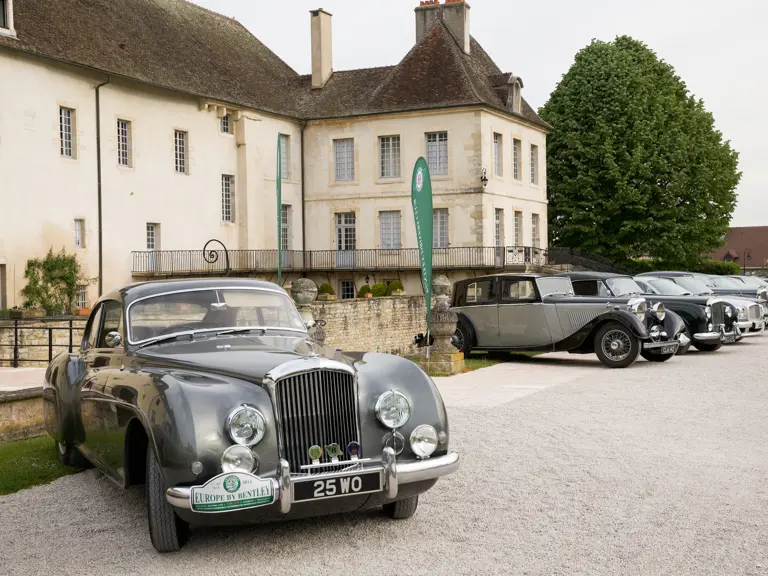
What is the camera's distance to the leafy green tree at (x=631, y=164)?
4434cm

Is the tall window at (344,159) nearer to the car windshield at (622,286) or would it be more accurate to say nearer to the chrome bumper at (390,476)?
the car windshield at (622,286)

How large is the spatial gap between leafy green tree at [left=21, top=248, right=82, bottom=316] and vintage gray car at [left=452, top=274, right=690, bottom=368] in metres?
16.3

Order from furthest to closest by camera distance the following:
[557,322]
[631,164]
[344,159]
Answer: [631,164] < [344,159] < [557,322]

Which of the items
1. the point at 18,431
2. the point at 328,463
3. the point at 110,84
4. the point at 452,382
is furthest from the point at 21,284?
the point at 328,463

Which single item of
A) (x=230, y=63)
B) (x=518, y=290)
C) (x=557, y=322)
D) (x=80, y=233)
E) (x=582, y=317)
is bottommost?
(x=557, y=322)

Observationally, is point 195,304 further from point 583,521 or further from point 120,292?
point 583,521

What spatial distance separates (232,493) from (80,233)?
96.0 ft

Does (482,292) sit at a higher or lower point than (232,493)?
higher

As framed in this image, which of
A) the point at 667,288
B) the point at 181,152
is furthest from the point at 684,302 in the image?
the point at 181,152

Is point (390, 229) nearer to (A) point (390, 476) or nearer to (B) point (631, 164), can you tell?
(B) point (631, 164)

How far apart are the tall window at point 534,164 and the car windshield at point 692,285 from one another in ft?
72.9

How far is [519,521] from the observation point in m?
6.40

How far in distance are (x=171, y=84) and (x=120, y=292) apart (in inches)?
1194

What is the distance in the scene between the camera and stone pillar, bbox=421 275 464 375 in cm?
1644
